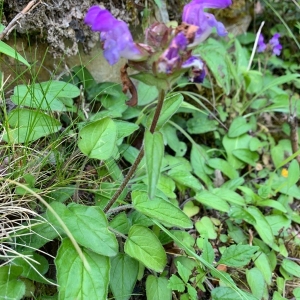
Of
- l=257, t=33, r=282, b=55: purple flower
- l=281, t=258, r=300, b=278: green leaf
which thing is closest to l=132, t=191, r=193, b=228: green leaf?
l=281, t=258, r=300, b=278: green leaf

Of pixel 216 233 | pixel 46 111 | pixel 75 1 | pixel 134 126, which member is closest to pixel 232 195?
pixel 216 233

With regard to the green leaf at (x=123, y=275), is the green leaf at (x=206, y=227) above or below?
below

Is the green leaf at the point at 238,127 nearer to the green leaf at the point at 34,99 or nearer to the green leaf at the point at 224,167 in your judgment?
the green leaf at the point at 224,167

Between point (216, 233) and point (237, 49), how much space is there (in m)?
1.06

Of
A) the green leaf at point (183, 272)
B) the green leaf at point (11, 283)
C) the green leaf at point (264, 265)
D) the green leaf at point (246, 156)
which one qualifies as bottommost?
the green leaf at point (264, 265)

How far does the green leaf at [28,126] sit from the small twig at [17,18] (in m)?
0.29

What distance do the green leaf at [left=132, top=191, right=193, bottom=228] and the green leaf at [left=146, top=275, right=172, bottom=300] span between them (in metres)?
0.22

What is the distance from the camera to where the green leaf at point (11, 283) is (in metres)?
1.16

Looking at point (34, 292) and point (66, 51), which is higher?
point (66, 51)

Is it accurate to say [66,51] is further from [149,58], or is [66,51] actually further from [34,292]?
[34,292]

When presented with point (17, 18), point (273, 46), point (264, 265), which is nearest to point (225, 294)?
point (264, 265)

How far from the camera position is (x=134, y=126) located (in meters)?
1.52

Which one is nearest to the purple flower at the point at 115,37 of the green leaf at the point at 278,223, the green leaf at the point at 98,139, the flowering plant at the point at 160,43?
the flowering plant at the point at 160,43

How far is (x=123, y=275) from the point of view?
51.4 inches
